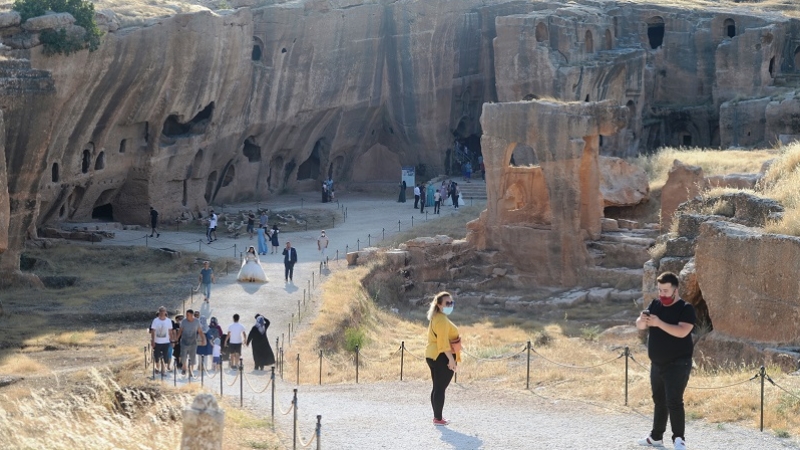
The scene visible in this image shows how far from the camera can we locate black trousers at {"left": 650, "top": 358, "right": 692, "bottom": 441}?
13109mm

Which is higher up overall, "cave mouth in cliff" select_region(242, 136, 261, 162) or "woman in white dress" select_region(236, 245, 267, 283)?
"cave mouth in cliff" select_region(242, 136, 261, 162)

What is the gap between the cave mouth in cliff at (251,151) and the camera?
4750cm

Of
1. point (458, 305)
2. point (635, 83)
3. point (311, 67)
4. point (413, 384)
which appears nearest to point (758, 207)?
point (413, 384)

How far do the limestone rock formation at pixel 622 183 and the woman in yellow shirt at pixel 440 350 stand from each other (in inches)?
923

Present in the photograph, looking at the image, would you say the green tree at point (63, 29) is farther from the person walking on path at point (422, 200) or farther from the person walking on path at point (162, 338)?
the person walking on path at point (162, 338)

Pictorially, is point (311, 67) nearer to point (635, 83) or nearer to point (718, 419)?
point (635, 83)

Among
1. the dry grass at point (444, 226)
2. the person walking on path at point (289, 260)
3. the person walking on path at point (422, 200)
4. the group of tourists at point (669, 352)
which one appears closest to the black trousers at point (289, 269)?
the person walking on path at point (289, 260)

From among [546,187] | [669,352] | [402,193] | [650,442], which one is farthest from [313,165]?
[669,352]

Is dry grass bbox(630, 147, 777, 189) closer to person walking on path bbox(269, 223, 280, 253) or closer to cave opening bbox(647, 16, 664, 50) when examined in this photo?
person walking on path bbox(269, 223, 280, 253)

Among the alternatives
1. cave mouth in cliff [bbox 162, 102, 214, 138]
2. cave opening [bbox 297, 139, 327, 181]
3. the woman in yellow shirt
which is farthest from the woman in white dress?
cave opening [bbox 297, 139, 327, 181]

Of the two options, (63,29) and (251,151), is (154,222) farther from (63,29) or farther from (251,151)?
(251,151)

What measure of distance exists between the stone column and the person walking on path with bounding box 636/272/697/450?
163 inches

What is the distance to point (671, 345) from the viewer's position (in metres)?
13.1

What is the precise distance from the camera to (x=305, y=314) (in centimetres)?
2859
